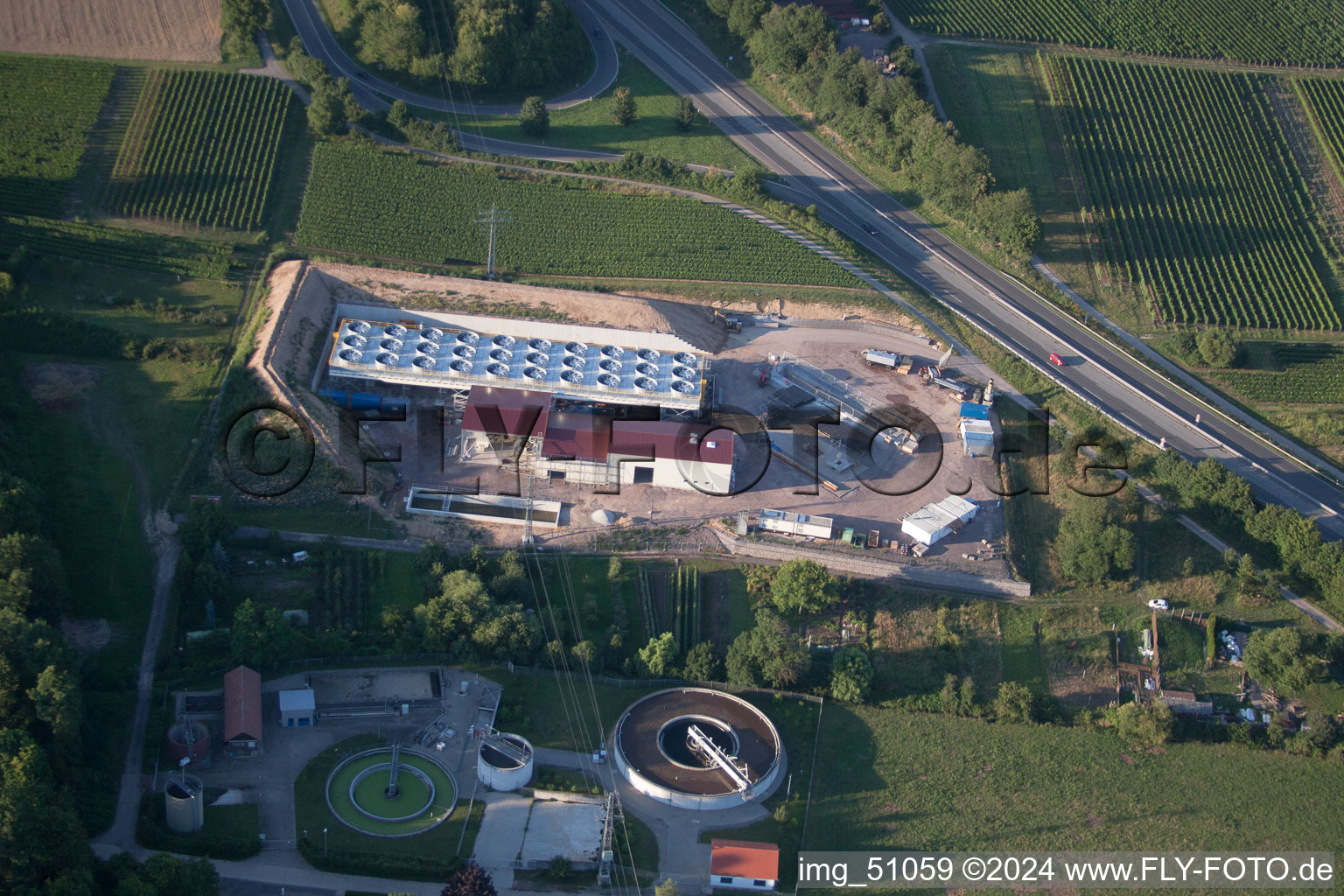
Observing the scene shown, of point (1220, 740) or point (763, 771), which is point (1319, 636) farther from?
point (763, 771)

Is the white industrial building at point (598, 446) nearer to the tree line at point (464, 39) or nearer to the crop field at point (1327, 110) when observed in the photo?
the tree line at point (464, 39)

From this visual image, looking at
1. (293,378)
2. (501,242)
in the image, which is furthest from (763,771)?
(501,242)

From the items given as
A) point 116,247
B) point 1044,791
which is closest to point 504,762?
point 1044,791

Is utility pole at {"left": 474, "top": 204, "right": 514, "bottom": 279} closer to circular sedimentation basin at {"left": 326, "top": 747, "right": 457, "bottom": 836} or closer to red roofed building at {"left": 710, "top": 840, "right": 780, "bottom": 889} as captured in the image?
circular sedimentation basin at {"left": 326, "top": 747, "right": 457, "bottom": 836}

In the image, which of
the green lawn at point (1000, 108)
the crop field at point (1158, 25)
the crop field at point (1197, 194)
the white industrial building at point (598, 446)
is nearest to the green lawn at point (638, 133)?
the green lawn at point (1000, 108)

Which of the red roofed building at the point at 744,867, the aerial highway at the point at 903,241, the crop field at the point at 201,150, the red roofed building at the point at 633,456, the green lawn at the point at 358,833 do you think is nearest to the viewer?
the green lawn at the point at 358,833

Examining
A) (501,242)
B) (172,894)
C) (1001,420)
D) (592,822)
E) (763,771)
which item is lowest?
(172,894)

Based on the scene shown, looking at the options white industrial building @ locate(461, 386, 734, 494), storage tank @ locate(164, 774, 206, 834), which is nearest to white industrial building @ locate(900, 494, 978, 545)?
white industrial building @ locate(461, 386, 734, 494)
